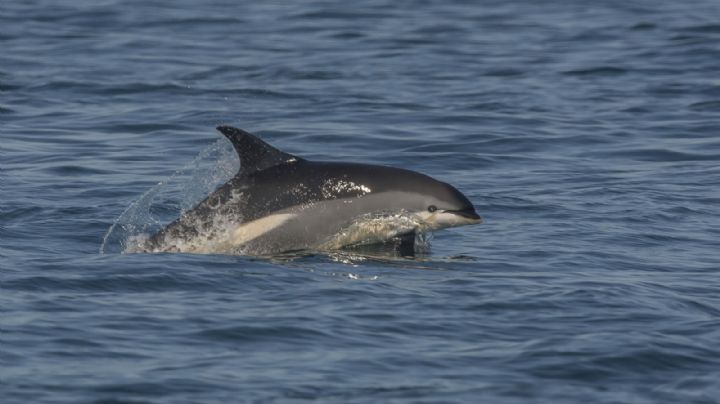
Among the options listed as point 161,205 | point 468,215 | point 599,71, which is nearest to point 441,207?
point 468,215

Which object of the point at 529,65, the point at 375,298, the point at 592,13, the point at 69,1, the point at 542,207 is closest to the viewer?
the point at 375,298

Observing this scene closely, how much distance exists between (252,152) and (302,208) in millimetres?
691

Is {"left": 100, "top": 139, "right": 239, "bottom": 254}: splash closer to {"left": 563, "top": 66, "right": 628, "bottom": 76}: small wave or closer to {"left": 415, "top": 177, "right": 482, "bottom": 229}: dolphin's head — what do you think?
{"left": 415, "top": 177, "right": 482, "bottom": 229}: dolphin's head

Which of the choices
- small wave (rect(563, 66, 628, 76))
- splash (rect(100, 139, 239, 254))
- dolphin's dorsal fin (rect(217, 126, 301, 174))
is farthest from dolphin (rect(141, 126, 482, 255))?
small wave (rect(563, 66, 628, 76))

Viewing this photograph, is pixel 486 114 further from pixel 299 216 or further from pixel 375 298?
pixel 375 298

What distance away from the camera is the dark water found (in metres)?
10.6

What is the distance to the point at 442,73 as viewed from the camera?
27281 mm

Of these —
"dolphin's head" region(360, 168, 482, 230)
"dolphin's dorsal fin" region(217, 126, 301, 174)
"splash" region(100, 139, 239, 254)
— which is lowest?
"splash" region(100, 139, 239, 254)

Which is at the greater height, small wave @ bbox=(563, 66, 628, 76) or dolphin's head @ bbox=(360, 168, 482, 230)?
dolphin's head @ bbox=(360, 168, 482, 230)

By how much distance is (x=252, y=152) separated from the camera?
1394 centimetres

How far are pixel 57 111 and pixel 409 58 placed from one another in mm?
7662

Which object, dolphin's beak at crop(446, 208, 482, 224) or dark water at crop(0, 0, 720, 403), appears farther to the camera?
dolphin's beak at crop(446, 208, 482, 224)

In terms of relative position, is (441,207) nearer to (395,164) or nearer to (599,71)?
(395,164)

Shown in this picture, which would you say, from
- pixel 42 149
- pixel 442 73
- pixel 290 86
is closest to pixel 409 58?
pixel 442 73
